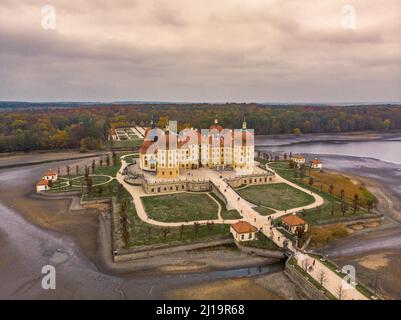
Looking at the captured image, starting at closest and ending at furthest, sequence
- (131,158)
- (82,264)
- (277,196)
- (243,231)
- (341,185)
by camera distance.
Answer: (82,264) → (243,231) → (277,196) → (341,185) → (131,158)

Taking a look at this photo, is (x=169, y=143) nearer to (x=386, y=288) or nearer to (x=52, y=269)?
(x=52, y=269)

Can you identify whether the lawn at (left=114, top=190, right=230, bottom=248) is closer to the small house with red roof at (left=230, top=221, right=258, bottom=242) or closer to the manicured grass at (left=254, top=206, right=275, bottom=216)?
the small house with red roof at (left=230, top=221, right=258, bottom=242)

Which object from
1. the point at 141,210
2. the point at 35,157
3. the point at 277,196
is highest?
the point at 35,157

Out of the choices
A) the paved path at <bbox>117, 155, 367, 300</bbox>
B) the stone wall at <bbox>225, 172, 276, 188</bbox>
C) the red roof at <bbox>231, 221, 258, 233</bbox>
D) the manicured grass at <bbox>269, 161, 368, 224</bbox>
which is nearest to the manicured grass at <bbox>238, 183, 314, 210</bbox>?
the paved path at <bbox>117, 155, 367, 300</bbox>

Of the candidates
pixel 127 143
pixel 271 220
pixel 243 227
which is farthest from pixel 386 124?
pixel 243 227

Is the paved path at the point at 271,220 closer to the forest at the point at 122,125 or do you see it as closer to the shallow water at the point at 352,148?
the shallow water at the point at 352,148

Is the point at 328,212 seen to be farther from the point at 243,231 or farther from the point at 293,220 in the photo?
the point at 243,231
